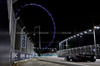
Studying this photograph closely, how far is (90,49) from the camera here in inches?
938

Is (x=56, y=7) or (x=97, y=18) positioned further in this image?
(x=97, y=18)

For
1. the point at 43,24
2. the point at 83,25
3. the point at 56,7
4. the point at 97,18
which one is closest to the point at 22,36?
the point at 56,7

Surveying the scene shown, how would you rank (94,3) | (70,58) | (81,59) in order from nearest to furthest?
(81,59), (70,58), (94,3)

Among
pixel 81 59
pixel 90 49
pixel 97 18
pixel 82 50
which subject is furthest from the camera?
pixel 97 18

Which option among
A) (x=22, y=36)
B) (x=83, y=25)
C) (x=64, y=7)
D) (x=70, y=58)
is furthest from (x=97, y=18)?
(x=22, y=36)

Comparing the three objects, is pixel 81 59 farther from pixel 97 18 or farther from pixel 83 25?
pixel 83 25

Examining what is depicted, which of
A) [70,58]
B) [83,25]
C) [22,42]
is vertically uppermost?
[83,25]

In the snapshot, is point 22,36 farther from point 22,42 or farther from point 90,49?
point 90,49

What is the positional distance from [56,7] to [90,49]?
9614mm

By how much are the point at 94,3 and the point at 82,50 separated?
9400 millimetres

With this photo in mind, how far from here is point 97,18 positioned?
2908cm

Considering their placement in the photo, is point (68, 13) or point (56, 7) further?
point (68, 13)

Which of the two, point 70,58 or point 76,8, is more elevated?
point 76,8

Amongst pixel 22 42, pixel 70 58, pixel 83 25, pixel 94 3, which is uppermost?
pixel 94 3
